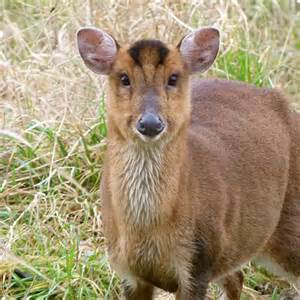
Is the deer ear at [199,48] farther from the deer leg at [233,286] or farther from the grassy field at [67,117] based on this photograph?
the deer leg at [233,286]

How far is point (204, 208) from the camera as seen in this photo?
19.2 feet

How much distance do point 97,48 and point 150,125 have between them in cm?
74

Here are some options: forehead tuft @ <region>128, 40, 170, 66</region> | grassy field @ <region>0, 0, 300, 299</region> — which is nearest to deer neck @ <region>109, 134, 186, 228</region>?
forehead tuft @ <region>128, 40, 170, 66</region>

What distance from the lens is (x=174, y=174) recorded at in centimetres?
578

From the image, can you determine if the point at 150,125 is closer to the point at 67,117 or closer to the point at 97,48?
the point at 97,48

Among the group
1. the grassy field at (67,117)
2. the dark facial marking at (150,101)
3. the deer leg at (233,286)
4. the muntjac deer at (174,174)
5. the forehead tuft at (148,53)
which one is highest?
the forehead tuft at (148,53)

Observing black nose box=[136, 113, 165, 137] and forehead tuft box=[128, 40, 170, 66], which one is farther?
forehead tuft box=[128, 40, 170, 66]

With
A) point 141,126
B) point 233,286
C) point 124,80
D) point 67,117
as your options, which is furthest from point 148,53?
point 67,117

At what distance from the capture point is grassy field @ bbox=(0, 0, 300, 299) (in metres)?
6.71

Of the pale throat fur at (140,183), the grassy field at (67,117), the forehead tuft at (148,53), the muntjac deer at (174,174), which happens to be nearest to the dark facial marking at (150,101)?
the muntjac deer at (174,174)

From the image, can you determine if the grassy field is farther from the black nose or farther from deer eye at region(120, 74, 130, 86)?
the black nose

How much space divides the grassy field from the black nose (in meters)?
1.28

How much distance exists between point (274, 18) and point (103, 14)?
6.16 ft

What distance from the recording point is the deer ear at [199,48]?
5969 mm
